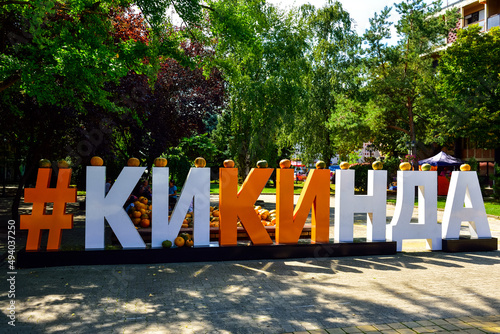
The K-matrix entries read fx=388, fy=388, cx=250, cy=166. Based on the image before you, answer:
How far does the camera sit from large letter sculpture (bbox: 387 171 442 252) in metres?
8.64

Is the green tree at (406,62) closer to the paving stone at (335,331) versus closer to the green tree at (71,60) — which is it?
the green tree at (71,60)

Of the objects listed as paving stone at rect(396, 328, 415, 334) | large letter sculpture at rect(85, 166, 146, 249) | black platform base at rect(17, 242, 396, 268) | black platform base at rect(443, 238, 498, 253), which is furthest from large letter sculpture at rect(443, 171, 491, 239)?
large letter sculpture at rect(85, 166, 146, 249)

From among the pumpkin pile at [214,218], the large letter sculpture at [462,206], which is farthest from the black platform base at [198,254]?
the pumpkin pile at [214,218]

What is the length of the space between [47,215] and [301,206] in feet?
16.4

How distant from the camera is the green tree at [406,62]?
25.6 meters

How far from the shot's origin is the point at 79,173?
21875 mm

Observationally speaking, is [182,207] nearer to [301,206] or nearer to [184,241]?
[184,241]

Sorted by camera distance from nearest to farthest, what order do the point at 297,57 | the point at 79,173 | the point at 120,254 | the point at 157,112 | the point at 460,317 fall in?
the point at 460,317 < the point at 120,254 < the point at 157,112 < the point at 297,57 < the point at 79,173

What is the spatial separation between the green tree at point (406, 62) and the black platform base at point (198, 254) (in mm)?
20206

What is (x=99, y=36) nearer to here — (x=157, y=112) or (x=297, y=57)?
(x=157, y=112)

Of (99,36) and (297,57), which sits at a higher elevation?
(297,57)

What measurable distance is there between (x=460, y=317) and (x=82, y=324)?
4.77 m

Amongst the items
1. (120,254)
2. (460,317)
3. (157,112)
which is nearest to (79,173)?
(157,112)

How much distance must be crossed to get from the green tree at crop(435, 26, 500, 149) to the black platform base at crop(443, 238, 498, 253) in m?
18.0
